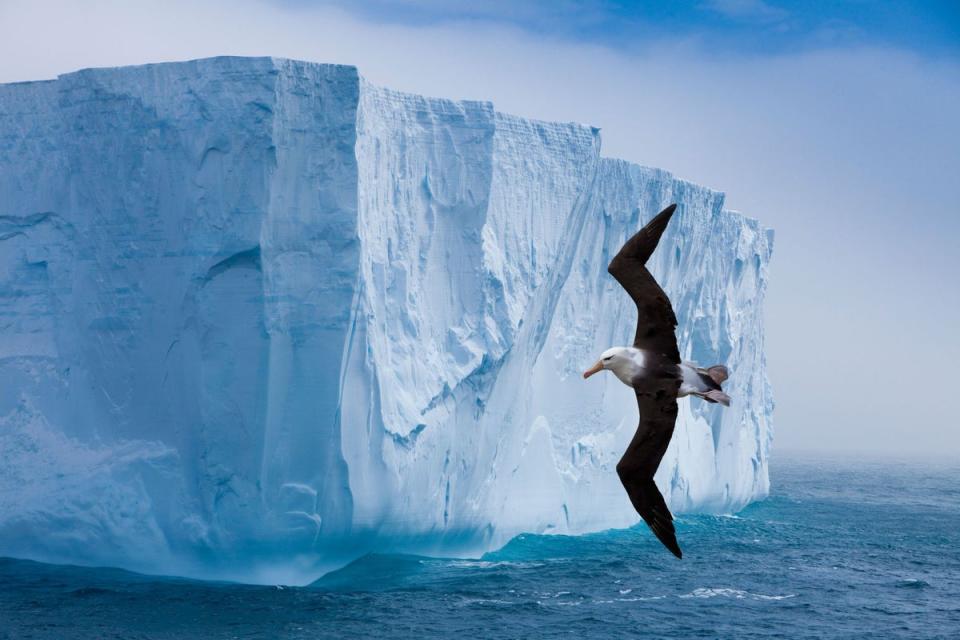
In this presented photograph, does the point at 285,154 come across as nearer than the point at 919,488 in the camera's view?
Yes

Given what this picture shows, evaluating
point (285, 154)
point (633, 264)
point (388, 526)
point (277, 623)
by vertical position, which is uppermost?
point (285, 154)

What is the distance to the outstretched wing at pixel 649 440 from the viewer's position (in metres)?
3.94

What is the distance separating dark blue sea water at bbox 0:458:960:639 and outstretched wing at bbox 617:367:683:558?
29.0 ft

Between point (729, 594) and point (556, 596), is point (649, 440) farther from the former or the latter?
point (729, 594)

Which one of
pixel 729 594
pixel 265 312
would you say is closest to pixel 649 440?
pixel 265 312

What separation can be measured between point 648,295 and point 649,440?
1.80 ft

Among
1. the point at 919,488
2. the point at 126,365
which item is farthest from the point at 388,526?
the point at 919,488

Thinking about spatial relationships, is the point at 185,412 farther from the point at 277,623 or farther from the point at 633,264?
the point at 633,264

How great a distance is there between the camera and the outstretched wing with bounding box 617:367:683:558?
155 inches

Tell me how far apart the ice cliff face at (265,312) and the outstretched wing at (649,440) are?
10.00 m

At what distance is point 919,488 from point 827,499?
37.3 feet

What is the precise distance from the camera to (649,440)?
4070mm

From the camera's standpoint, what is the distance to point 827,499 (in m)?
33.2

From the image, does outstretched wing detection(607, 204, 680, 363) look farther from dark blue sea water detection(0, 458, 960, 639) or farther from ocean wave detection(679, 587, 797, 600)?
ocean wave detection(679, 587, 797, 600)
